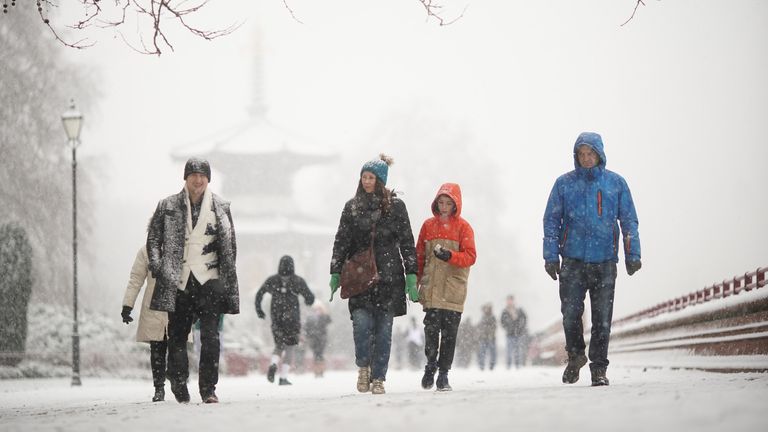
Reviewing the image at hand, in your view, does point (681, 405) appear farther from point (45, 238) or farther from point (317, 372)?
point (45, 238)

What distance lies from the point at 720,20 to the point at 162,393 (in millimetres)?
164107

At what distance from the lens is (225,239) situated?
905 centimetres

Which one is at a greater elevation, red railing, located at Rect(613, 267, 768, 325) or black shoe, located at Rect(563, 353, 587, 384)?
red railing, located at Rect(613, 267, 768, 325)

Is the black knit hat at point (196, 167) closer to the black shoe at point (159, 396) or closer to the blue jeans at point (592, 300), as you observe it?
the black shoe at point (159, 396)

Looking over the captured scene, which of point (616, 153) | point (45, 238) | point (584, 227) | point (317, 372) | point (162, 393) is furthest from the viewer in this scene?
point (616, 153)

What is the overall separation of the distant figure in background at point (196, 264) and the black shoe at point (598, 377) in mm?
2523

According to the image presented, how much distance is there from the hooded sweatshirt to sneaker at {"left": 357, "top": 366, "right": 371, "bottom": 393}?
2.28 ft

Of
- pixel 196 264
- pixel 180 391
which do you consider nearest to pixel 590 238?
pixel 196 264

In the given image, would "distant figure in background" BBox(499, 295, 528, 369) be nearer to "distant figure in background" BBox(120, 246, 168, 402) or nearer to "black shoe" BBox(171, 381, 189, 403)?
"distant figure in background" BBox(120, 246, 168, 402)

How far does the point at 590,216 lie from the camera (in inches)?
370

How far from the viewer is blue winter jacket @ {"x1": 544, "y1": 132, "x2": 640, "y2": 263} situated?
9.37 m

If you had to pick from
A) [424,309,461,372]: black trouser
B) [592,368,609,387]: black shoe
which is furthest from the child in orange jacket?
[592,368,609,387]: black shoe

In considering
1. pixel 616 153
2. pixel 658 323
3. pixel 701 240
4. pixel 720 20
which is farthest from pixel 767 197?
pixel 658 323

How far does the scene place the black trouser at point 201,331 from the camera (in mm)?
9000
